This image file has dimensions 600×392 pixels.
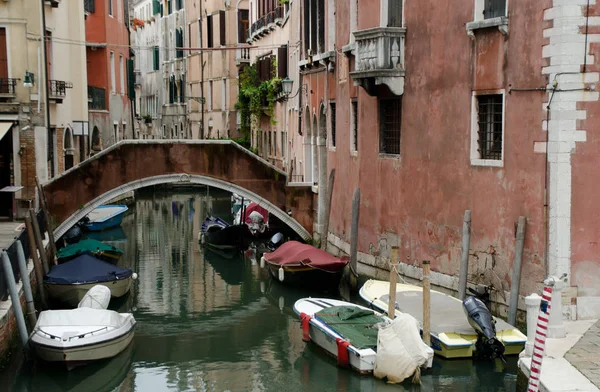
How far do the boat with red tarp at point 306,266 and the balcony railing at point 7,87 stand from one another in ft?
21.7

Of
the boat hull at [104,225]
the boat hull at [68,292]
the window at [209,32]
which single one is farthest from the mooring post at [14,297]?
the window at [209,32]

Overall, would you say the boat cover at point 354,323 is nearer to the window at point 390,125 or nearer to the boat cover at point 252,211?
the window at point 390,125

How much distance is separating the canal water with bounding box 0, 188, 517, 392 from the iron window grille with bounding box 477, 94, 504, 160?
302 cm

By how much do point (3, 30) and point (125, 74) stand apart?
12225mm

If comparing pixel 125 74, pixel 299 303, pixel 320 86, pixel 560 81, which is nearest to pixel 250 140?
pixel 125 74

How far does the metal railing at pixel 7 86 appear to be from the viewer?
63.9 ft

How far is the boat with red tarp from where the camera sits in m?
16.5

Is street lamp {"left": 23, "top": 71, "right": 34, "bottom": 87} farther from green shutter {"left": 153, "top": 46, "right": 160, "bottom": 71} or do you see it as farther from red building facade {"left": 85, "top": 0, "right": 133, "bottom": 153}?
green shutter {"left": 153, "top": 46, "right": 160, "bottom": 71}

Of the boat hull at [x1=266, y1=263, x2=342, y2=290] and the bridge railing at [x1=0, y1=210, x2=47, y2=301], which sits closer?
the bridge railing at [x1=0, y1=210, x2=47, y2=301]

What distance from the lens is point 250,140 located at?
34.5m

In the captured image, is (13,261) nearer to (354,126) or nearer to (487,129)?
(487,129)

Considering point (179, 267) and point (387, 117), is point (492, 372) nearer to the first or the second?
point (387, 117)

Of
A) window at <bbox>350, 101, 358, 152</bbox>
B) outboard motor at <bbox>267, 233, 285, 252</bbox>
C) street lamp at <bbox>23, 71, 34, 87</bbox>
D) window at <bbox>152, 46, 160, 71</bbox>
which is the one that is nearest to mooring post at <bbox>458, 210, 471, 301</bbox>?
window at <bbox>350, 101, 358, 152</bbox>

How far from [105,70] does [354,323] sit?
58.7 feet
